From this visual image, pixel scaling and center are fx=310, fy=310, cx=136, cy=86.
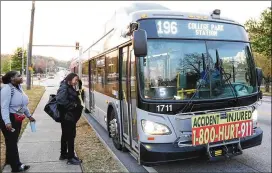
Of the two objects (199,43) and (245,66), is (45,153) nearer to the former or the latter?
(199,43)

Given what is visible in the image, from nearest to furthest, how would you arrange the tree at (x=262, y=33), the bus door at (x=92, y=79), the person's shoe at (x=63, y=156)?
1. the person's shoe at (x=63, y=156)
2. the bus door at (x=92, y=79)
3. the tree at (x=262, y=33)

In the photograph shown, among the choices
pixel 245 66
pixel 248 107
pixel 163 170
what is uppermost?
pixel 245 66

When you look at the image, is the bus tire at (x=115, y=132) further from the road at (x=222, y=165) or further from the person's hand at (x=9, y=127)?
the person's hand at (x=9, y=127)

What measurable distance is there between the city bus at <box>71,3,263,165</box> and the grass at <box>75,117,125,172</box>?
50 cm

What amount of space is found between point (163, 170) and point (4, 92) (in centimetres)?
304

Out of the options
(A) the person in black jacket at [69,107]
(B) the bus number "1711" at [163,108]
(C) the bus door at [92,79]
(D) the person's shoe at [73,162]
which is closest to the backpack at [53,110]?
(A) the person in black jacket at [69,107]

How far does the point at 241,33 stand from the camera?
226 inches

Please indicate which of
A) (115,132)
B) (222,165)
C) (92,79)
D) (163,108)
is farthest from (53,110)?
(92,79)

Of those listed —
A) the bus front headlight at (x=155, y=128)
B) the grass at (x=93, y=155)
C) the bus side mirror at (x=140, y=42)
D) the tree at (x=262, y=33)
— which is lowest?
the grass at (x=93, y=155)

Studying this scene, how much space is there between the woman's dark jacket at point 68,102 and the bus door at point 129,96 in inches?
35.3

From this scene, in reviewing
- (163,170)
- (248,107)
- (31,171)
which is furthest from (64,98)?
(248,107)

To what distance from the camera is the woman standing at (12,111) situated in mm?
4863

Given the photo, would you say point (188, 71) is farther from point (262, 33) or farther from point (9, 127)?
point (262, 33)

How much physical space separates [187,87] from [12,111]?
2865 mm
